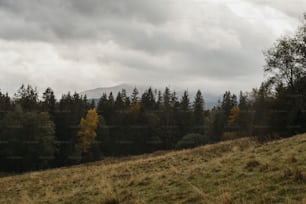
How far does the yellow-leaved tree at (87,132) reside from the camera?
85000 mm

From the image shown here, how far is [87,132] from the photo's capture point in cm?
8581

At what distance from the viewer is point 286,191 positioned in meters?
10.2

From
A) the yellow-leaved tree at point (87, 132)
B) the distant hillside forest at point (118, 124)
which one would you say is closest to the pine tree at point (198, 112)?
the distant hillside forest at point (118, 124)

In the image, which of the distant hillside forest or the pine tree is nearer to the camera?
the distant hillside forest

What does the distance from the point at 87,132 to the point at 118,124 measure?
672 inches

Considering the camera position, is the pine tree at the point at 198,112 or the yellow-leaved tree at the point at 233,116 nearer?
the yellow-leaved tree at the point at 233,116

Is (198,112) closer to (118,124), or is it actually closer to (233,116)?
(233,116)

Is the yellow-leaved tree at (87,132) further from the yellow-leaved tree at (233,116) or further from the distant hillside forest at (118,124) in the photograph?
the yellow-leaved tree at (233,116)

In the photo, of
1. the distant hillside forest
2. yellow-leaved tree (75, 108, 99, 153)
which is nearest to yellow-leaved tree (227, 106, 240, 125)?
the distant hillside forest

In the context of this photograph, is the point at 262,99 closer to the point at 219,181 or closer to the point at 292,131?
the point at 292,131

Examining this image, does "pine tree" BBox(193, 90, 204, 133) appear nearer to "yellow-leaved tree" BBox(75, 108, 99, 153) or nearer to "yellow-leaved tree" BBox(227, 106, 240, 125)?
"yellow-leaved tree" BBox(227, 106, 240, 125)

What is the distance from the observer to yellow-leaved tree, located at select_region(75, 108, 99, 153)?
85.0 meters

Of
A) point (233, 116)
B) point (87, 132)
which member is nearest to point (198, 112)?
point (233, 116)

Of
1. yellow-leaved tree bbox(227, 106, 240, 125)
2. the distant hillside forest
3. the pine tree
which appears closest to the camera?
the distant hillside forest
